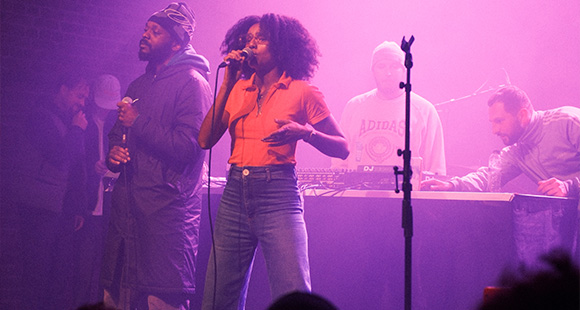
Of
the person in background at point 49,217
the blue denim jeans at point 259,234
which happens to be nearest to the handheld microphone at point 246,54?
the blue denim jeans at point 259,234

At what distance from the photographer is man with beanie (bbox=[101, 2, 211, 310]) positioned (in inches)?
161

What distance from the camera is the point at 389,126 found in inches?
259

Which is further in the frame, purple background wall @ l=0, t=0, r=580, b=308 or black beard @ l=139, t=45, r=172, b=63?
purple background wall @ l=0, t=0, r=580, b=308

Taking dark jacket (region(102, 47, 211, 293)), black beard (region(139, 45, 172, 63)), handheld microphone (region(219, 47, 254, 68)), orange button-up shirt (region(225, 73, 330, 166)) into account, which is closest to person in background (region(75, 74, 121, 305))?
dark jacket (region(102, 47, 211, 293))

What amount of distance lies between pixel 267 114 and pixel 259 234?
603 mm

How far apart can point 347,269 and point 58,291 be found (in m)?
2.83

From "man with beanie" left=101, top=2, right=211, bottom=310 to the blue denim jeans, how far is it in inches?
39.5

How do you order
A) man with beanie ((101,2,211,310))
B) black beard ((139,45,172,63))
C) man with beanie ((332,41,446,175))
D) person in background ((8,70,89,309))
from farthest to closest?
man with beanie ((332,41,446,175)) < person in background ((8,70,89,309)) < black beard ((139,45,172,63)) < man with beanie ((101,2,211,310))

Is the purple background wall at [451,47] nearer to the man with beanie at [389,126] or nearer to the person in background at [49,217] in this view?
the man with beanie at [389,126]

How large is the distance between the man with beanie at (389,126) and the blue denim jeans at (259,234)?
11.1ft

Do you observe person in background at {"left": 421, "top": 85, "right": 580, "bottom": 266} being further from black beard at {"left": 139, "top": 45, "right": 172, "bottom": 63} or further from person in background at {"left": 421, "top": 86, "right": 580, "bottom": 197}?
black beard at {"left": 139, "top": 45, "right": 172, "bottom": 63}

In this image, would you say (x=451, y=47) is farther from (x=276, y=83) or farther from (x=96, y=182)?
(x=276, y=83)

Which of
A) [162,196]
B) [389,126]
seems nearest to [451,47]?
[389,126]

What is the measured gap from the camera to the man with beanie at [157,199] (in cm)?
409
